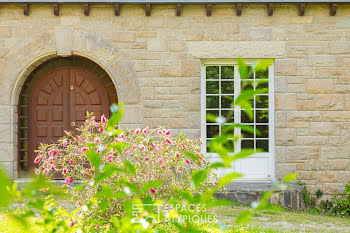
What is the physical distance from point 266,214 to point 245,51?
255 centimetres

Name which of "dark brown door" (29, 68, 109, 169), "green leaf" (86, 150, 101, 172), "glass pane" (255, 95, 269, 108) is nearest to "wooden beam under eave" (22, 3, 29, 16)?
"dark brown door" (29, 68, 109, 169)

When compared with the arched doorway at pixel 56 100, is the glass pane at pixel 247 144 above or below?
below

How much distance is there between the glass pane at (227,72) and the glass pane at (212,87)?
0.16m

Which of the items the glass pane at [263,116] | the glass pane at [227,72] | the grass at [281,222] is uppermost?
the glass pane at [227,72]

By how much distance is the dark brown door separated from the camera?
7527 millimetres

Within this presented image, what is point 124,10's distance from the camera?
23.4 ft

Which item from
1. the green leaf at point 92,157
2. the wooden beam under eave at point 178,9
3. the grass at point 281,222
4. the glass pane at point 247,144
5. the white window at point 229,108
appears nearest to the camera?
the green leaf at point 92,157

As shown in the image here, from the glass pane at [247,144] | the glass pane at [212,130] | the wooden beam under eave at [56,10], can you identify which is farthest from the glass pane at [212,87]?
the wooden beam under eave at [56,10]

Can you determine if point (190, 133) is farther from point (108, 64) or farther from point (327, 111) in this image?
point (327, 111)

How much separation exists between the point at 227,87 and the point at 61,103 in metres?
2.78

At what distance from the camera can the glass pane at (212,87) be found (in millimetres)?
7376

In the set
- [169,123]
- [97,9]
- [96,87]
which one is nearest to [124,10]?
[97,9]

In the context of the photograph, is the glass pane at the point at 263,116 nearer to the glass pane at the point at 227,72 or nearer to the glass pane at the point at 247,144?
the glass pane at the point at 247,144

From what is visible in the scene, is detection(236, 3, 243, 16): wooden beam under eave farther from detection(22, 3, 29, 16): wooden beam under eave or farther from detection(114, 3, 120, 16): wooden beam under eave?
detection(22, 3, 29, 16): wooden beam under eave
